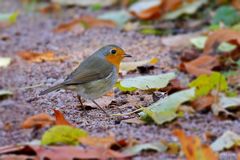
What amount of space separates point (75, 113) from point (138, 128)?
Result: 2.54ft

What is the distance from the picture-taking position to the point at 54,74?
5941mm

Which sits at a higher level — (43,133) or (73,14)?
(73,14)

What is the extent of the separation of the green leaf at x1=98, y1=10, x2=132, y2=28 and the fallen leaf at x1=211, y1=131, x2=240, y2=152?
4.25 m

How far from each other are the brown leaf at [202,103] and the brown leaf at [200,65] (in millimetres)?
1357

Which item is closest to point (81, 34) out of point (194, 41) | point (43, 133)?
point (194, 41)

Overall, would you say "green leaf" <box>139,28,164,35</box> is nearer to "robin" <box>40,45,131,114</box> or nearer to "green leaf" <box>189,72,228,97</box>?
"robin" <box>40,45,131,114</box>

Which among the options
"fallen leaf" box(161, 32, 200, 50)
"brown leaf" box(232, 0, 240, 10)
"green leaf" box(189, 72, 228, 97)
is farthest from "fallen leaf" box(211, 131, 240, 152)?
"brown leaf" box(232, 0, 240, 10)

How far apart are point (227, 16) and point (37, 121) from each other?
12.5 ft

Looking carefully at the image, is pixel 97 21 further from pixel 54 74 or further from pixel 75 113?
pixel 75 113

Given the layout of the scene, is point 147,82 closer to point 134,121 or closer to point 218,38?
point 134,121

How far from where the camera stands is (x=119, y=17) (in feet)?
26.9

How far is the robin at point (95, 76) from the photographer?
493 centimetres

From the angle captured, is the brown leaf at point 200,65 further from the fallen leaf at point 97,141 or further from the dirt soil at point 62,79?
the fallen leaf at point 97,141

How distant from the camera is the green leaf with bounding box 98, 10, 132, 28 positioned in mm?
8055
